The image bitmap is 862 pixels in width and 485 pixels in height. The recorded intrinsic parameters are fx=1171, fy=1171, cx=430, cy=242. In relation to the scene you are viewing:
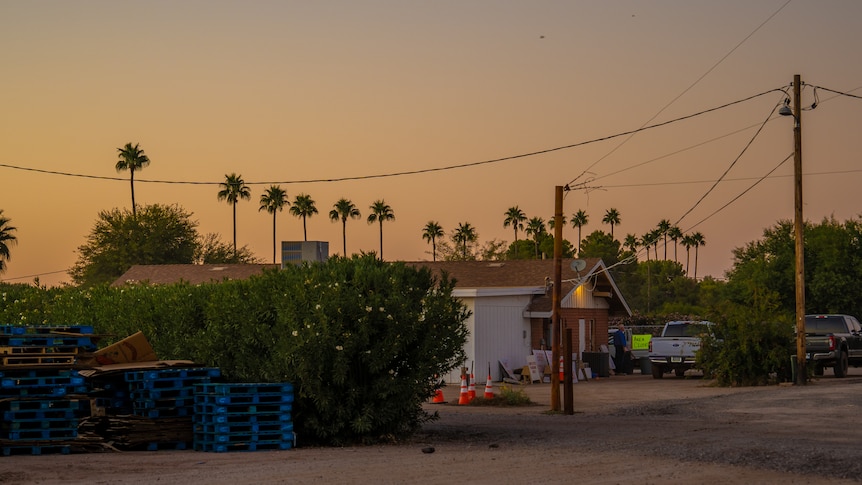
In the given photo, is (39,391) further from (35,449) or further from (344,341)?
(344,341)

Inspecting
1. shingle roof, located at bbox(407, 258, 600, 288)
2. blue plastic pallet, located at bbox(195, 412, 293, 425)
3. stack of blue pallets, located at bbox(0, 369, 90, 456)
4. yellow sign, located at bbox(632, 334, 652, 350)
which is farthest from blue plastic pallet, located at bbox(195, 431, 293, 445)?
yellow sign, located at bbox(632, 334, 652, 350)

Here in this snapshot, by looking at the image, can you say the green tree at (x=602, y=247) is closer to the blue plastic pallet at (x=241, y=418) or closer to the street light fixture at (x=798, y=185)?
the street light fixture at (x=798, y=185)

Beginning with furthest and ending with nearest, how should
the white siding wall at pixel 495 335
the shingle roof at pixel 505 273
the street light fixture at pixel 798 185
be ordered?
the shingle roof at pixel 505 273 → the white siding wall at pixel 495 335 → the street light fixture at pixel 798 185

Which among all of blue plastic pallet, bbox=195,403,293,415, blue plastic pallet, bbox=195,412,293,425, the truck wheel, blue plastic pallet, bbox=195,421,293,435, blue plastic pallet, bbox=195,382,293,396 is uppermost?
blue plastic pallet, bbox=195,382,293,396

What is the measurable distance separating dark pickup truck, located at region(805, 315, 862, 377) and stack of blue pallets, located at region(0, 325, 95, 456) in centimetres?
2558

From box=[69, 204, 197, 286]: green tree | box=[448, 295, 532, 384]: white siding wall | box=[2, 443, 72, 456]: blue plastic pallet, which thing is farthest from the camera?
box=[69, 204, 197, 286]: green tree

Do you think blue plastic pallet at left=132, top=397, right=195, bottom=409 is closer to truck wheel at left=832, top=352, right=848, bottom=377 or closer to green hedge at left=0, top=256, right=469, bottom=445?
green hedge at left=0, top=256, right=469, bottom=445

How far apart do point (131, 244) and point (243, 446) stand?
70855 mm

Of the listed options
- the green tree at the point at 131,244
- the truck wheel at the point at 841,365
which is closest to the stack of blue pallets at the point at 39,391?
the truck wheel at the point at 841,365

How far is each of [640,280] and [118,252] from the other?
7008cm

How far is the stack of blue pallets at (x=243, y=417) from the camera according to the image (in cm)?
1781

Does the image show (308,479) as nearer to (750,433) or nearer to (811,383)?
(750,433)

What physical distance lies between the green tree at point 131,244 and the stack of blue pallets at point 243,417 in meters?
69.3

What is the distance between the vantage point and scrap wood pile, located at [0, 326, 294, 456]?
57.2ft
